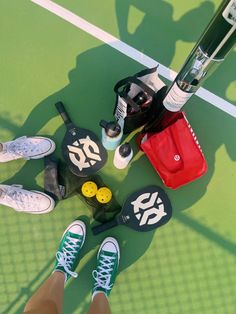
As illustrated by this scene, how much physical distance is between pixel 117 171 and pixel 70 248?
2.05 ft

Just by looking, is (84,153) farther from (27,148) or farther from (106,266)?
(106,266)

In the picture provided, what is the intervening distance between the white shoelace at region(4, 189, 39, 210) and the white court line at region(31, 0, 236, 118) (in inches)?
49.8

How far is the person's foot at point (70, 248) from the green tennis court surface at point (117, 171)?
0.21 ft

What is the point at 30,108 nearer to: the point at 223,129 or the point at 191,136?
the point at 191,136

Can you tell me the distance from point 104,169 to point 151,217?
18.8 inches

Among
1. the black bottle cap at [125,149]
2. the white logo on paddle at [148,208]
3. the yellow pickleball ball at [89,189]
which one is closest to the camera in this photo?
the black bottle cap at [125,149]

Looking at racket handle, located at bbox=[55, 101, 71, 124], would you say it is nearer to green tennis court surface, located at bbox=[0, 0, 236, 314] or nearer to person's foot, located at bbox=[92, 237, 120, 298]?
green tennis court surface, located at bbox=[0, 0, 236, 314]

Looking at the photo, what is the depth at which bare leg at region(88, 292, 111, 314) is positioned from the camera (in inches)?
84.6

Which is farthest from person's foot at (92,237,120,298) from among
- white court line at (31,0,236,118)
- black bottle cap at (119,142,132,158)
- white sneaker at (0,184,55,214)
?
white court line at (31,0,236,118)

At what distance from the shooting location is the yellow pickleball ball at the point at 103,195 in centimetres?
247

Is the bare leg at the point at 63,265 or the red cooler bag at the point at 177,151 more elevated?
the red cooler bag at the point at 177,151

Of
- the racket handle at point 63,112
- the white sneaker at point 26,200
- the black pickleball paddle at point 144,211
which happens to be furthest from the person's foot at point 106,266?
the racket handle at point 63,112

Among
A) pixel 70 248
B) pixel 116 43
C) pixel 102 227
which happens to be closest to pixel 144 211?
pixel 102 227

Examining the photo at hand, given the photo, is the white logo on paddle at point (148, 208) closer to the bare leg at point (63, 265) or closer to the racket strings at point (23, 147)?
the bare leg at point (63, 265)
